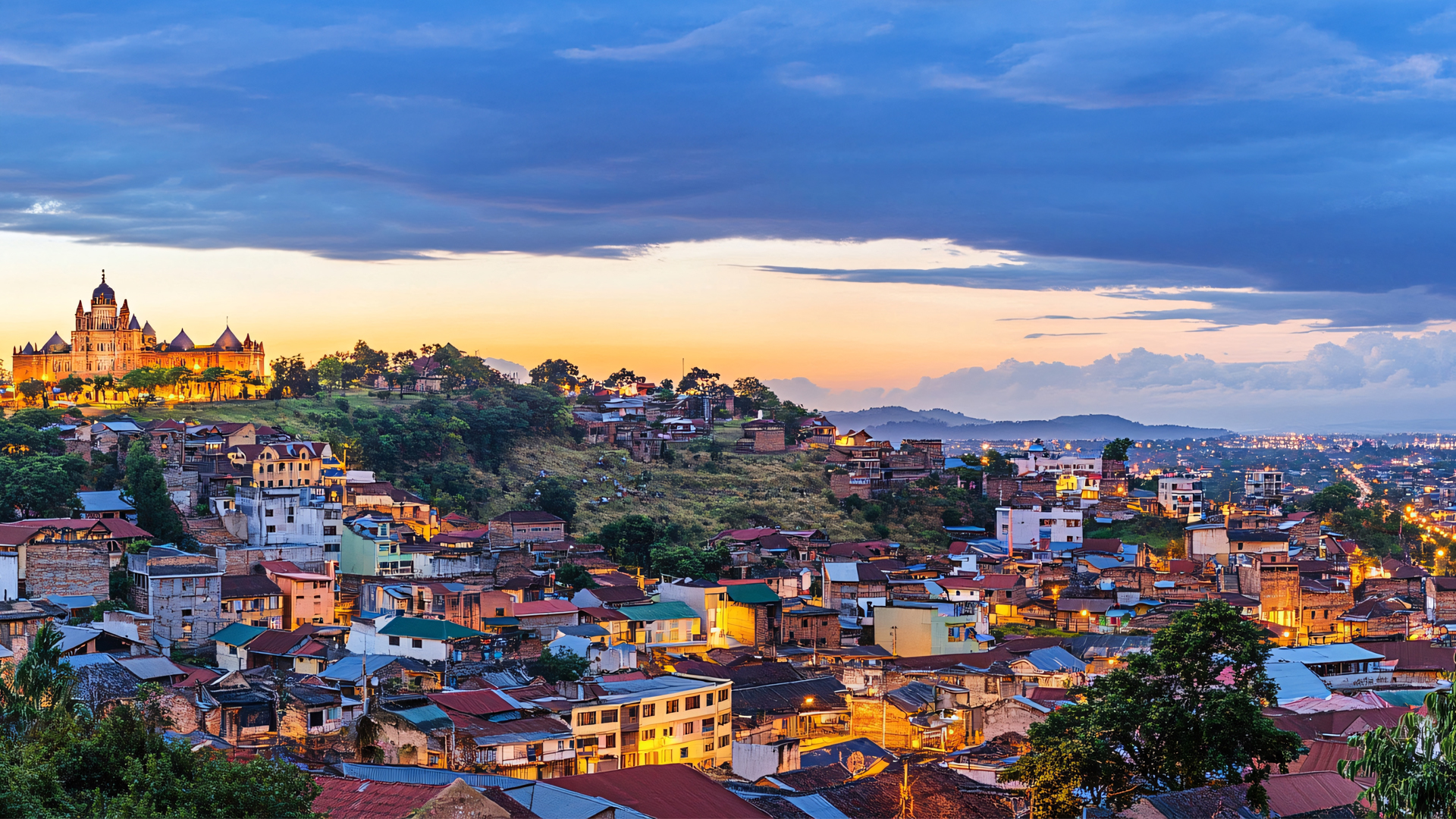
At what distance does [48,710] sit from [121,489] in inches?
869

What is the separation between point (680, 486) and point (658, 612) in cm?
2317

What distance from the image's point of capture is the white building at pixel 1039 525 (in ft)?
151

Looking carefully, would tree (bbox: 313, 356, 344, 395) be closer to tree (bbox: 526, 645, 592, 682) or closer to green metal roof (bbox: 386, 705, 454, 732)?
tree (bbox: 526, 645, 592, 682)

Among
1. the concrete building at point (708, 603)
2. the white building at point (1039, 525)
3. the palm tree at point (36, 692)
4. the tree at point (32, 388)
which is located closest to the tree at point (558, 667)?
the concrete building at point (708, 603)

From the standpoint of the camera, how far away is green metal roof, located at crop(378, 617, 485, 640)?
24766 mm

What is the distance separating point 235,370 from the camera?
5575 centimetres

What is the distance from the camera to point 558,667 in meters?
23.5

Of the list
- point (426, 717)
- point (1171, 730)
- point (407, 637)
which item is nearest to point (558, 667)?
point (407, 637)

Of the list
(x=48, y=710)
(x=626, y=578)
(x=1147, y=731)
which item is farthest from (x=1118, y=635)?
(x=48, y=710)

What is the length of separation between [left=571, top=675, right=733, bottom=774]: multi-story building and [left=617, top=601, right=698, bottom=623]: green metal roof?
588 centimetres

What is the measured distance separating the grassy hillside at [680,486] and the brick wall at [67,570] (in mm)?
17231

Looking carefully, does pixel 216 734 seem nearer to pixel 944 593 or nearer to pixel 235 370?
pixel 944 593

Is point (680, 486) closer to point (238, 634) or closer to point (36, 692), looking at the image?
point (238, 634)

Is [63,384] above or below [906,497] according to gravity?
above
